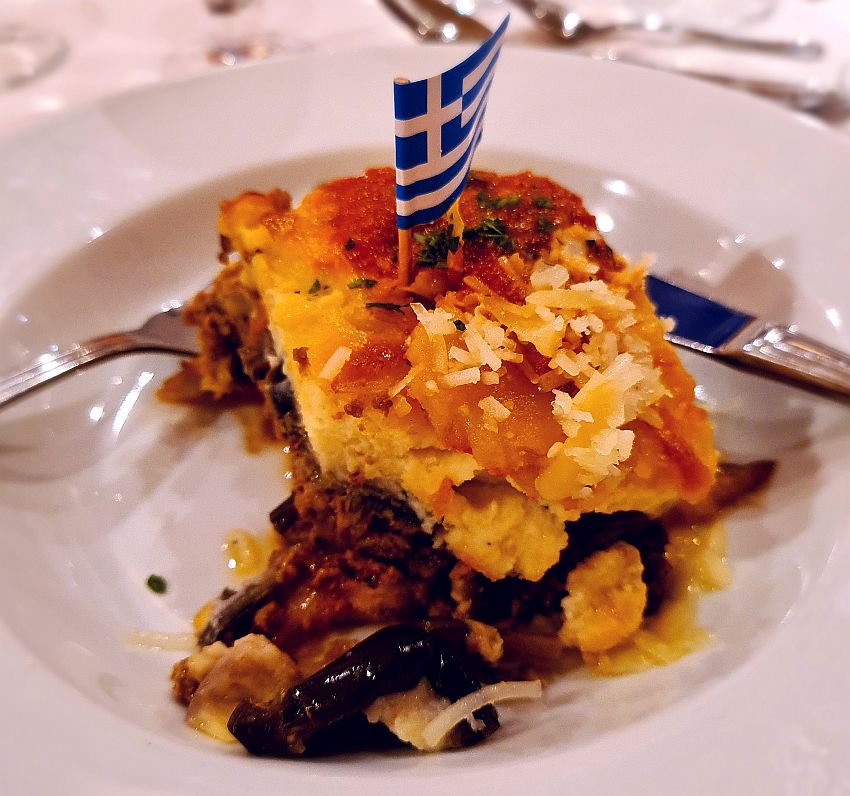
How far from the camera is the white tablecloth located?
398 centimetres

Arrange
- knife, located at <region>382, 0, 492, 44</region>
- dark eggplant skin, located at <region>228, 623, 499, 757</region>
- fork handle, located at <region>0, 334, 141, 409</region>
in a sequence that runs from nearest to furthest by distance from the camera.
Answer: dark eggplant skin, located at <region>228, 623, 499, 757</region> < fork handle, located at <region>0, 334, 141, 409</region> < knife, located at <region>382, 0, 492, 44</region>

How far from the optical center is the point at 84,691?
1832mm

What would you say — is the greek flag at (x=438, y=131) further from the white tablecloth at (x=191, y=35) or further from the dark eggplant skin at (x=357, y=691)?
the white tablecloth at (x=191, y=35)

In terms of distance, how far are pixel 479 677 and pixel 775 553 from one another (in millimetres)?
922

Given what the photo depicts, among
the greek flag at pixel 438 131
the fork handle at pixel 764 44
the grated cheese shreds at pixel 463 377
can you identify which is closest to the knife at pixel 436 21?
the fork handle at pixel 764 44

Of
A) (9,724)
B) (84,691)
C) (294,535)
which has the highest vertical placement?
(9,724)

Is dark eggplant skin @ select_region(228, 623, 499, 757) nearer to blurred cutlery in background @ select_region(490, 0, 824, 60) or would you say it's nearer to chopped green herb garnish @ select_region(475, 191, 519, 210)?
chopped green herb garnish @ select_region(475, 191, 519, 210)

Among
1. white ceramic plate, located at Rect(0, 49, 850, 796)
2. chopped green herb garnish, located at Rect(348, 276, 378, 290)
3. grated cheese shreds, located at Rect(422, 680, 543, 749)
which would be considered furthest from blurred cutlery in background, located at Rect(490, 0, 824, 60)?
grated cheese shreds, located at Rect(422, 680, 543, 749)

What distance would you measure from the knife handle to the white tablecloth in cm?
232

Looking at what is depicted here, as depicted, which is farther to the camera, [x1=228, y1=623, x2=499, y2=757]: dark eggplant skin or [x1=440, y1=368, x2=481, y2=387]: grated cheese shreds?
[x1=440, y1=368, x2=481, y2=387]: grated cheese shreds

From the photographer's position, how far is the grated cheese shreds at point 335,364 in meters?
2.08

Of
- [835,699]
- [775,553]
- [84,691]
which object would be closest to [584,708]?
[835,699]

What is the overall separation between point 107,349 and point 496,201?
4.60 feet

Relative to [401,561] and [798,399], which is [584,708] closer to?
[401,561]
